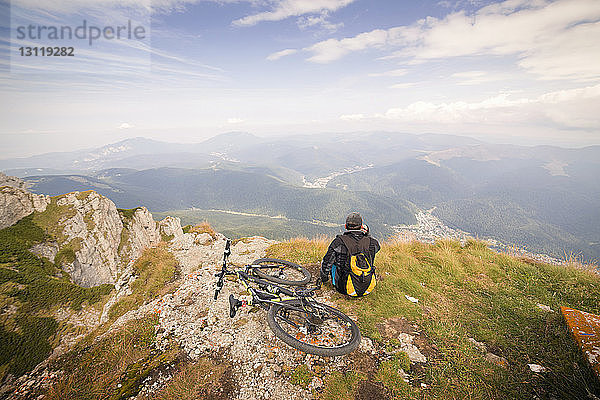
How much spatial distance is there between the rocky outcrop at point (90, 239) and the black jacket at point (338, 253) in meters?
31.4

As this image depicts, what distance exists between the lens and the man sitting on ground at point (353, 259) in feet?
25.4

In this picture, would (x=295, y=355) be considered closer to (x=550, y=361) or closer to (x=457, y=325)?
(x=457, y=325)

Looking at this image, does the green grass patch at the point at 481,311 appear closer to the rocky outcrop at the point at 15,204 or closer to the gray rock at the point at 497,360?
the gray rock at the point at 497,360

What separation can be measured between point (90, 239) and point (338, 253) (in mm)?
38614

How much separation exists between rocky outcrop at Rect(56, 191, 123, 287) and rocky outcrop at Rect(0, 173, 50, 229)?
314 centimetres

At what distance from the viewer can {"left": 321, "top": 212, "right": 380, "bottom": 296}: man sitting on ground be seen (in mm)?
7734

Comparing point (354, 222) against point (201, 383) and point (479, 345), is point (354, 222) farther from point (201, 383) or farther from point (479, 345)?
point (201, 383)

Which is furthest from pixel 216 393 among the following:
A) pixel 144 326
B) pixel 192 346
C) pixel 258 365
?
pixel 144 326

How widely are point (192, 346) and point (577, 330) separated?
10.1m

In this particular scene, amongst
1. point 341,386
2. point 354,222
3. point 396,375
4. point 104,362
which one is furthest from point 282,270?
point 104,362

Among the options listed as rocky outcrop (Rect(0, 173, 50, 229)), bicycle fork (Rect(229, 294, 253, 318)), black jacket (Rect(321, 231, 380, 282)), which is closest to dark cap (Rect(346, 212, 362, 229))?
black jacket (Rect(321, 231, 380, 282))

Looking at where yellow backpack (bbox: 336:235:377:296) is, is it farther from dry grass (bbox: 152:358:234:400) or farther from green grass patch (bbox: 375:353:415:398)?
dry grass (bbox: 152:358:234:400)

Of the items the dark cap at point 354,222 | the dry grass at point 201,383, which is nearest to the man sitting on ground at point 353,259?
the dark cap at point 354,222

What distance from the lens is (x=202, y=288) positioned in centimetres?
971
